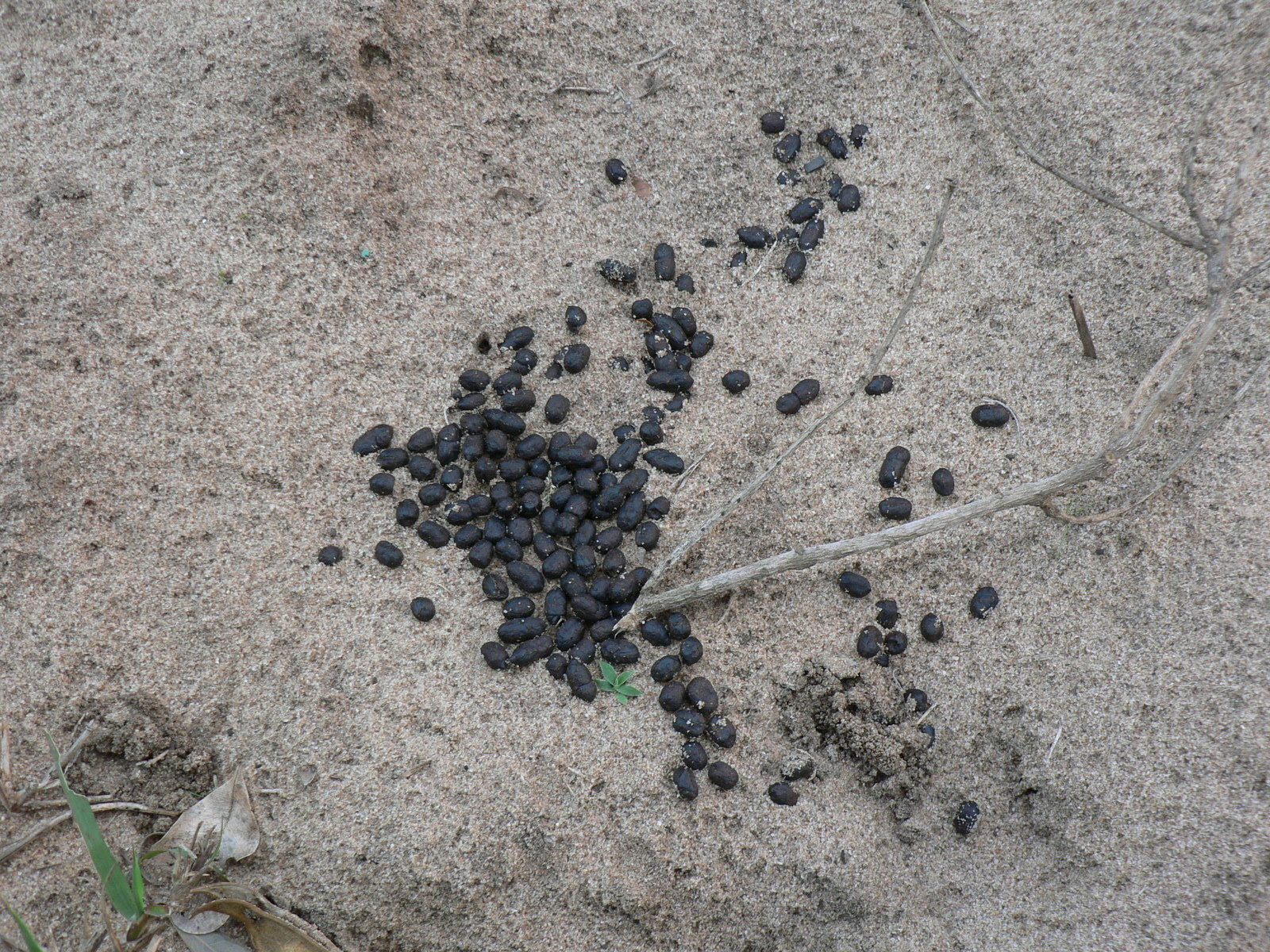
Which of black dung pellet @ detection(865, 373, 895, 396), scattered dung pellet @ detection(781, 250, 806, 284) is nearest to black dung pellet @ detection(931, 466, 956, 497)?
black dung pellet @ detection(865, 373, 895, 396)

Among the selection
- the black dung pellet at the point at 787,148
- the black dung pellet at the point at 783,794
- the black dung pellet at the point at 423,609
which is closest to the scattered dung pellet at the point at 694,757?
the black dung pellet at the point at 783,794

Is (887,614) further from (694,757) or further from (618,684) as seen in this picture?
(618,684)

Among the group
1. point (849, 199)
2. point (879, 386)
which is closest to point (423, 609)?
point (879, 386)

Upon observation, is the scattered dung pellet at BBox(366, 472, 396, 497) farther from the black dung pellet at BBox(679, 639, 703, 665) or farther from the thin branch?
the thin branch

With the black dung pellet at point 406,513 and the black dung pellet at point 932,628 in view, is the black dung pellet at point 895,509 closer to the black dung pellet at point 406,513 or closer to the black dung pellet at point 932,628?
the black dung pellet at point 932,628

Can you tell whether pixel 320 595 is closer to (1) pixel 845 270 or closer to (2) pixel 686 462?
(2) pixel 686 462

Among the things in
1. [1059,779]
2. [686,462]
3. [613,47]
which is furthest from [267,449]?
[1059,779]
